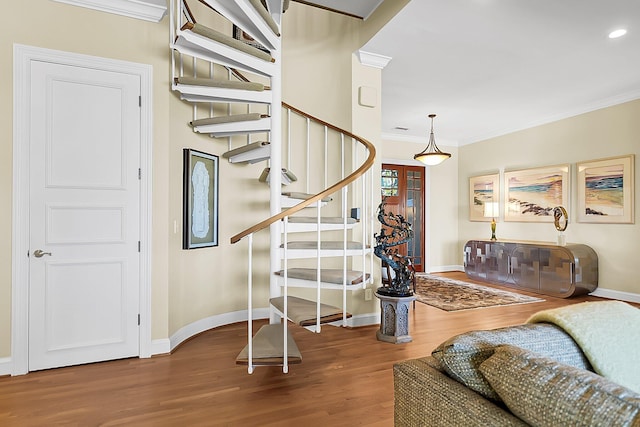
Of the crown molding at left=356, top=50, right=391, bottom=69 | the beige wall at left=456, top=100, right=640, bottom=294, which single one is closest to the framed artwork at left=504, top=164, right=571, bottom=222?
the beige wall at left=456, top=100, right=640, bottom=294

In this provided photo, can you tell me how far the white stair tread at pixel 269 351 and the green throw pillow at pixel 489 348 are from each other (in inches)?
60.1

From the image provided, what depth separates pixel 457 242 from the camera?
7.96 m

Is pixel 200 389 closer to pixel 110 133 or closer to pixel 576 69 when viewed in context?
pixel 110 133

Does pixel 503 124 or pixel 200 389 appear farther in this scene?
pixel 503 124

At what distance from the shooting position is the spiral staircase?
8.75 feet

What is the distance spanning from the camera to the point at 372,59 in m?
3.99

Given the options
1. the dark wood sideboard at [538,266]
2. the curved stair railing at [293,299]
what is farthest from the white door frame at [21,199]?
the dark wood sideboard at [538,266]

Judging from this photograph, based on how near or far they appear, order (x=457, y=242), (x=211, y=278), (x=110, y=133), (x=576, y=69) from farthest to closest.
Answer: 1. (x=457, y=242)
2. (x=576, y=69)
3. (x=211, y=278)
4. (x=110, y=133)

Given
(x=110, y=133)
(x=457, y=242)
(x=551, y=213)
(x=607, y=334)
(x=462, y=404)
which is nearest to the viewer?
(x=462, y=404)

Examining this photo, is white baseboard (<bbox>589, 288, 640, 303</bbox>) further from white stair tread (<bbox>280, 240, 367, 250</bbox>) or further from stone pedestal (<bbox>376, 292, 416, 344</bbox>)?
white stair tread (<bbox>280, 240, 367, 250</bbox>)

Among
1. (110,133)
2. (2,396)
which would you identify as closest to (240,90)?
(110,133)

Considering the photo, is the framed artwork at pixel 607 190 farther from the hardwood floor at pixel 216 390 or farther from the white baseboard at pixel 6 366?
the white baseboard at pixel 6 366

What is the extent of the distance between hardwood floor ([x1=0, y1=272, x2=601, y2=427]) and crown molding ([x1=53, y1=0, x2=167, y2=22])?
9.15 ft

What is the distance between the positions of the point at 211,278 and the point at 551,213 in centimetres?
543
